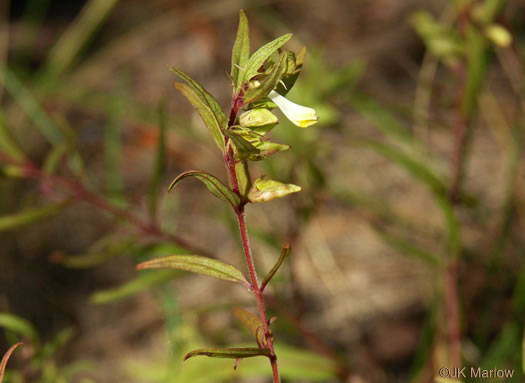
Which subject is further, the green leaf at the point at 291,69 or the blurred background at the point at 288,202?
the blurred background at the point at 288,202

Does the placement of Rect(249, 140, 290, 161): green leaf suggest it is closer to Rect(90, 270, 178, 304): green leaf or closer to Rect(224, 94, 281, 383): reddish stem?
Rect(224, 94, 281, 383): reddish stem

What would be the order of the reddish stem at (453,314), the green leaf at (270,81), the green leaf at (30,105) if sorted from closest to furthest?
the green leaf at (270,81) → the reddish stem at (453,314) → the green leaf at (30,105)

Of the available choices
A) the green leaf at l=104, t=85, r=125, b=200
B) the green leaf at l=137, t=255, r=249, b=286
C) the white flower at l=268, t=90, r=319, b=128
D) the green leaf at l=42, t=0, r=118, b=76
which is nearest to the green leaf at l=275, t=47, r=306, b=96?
the white flower at l=268, t=90, r=319, b=128

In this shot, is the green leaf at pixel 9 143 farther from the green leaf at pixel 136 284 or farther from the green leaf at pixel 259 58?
the green leaf at pixel 259 58

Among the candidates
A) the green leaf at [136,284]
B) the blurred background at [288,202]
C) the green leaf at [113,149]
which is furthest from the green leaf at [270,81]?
the green leaf at [113,149]

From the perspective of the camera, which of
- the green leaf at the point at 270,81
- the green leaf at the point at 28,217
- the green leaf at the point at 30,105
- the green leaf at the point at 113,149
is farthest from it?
the green leaf at the point at 30,105

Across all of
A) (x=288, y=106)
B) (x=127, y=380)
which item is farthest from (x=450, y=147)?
(x=288, y=106)

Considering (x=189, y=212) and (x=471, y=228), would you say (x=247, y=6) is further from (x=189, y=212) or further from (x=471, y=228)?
(x=471, y=228)

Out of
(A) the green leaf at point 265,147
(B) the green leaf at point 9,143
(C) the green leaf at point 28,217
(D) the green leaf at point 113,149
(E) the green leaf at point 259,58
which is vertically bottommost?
(D) the green leaf at point 113,149
